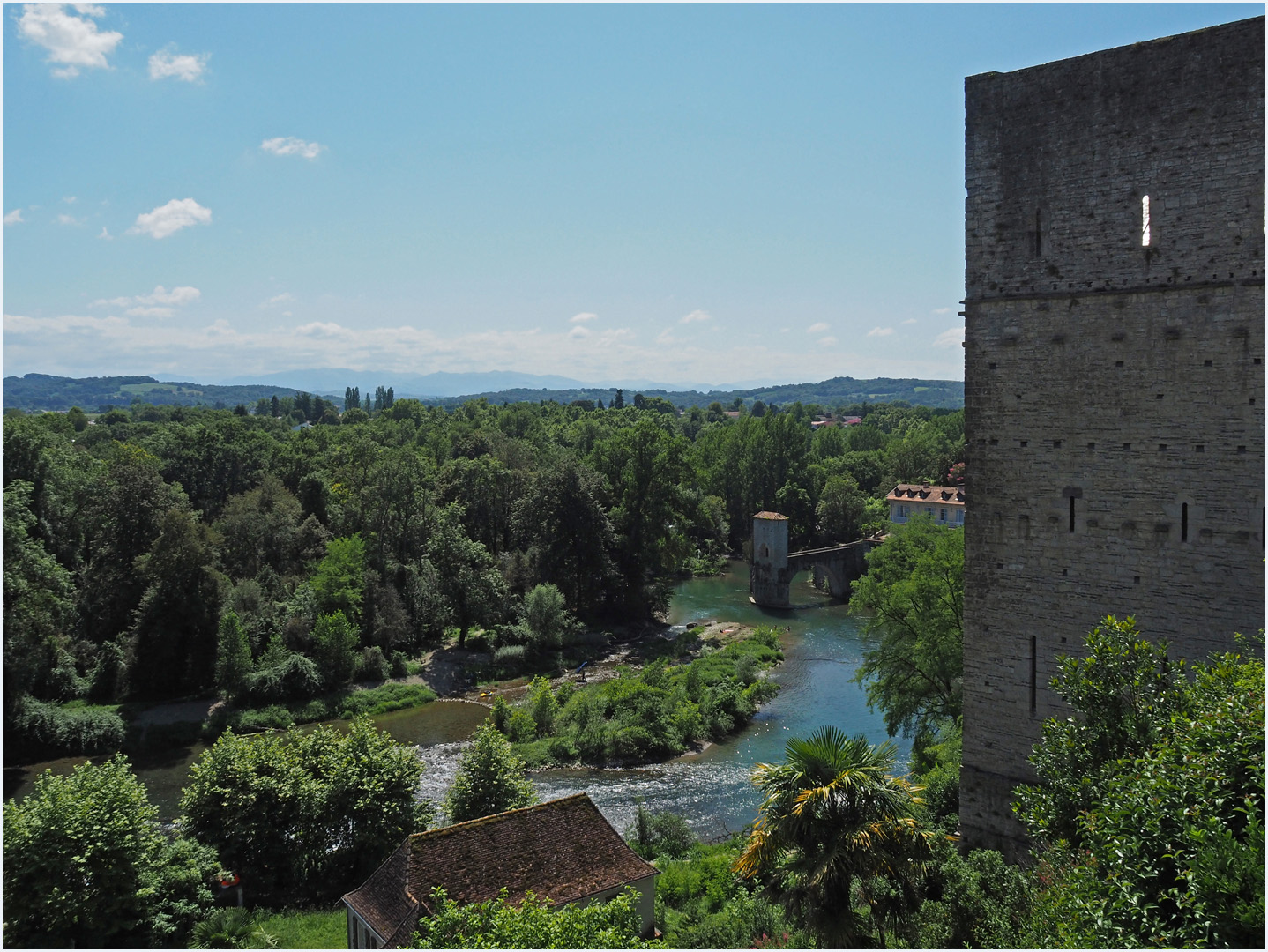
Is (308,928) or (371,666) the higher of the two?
(308,928)

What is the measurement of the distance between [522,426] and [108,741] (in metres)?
62.5

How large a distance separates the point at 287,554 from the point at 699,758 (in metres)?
23.4

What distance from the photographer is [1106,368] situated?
1318 centimetres

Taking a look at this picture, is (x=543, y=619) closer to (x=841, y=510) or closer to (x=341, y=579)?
(x=341, y=579)

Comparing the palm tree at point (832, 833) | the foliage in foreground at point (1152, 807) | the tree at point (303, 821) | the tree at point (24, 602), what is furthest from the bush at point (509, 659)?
the foliage in foreground at point (1152, 807)

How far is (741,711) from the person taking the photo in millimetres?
33156

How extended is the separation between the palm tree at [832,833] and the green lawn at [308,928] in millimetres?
9784

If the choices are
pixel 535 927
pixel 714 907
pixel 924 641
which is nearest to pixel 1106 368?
pixel 535 927

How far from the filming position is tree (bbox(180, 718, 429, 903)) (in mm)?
19531

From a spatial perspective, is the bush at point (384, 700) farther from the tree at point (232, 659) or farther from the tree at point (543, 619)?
the tree at point (543, 619)

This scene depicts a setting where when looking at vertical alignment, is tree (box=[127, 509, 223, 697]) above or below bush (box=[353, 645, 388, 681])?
above

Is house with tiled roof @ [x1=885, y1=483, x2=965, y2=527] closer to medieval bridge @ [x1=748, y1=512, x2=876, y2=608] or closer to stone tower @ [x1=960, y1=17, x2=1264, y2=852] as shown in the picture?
medieval bridge @ [x1=748, y1=512, x2=876, y2=608]

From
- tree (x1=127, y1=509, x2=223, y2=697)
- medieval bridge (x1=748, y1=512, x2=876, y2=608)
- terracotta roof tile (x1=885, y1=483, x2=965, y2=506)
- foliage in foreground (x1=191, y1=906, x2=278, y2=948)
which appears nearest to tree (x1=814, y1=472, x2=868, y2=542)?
terracotta roof tile (x1=885, y1=483, x2=965, y2=506)

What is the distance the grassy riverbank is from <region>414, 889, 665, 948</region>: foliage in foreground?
62.2ft
